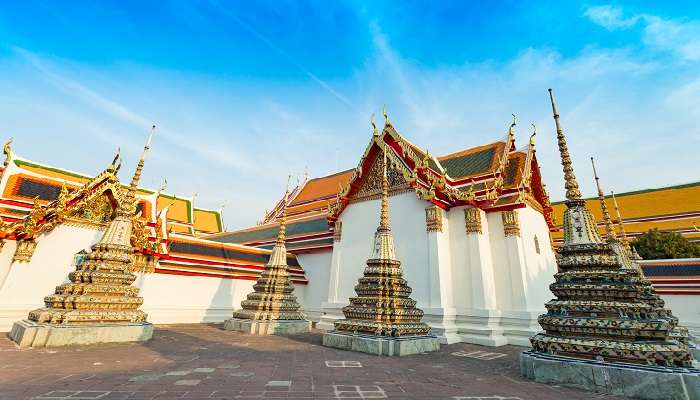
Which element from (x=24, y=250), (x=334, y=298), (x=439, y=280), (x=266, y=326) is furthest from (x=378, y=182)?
(x=24, y=250)

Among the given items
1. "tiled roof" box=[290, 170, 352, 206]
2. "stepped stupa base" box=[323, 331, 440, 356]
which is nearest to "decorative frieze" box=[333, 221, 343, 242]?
"stepped stupa base" box=[323, 331, 440, 356]

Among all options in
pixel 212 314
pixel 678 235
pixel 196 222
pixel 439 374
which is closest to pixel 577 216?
pixel 439 374

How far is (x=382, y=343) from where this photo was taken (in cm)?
662

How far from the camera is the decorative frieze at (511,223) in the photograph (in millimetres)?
10195

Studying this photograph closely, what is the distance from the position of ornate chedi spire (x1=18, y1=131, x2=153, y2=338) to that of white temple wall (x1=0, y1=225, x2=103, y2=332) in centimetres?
330

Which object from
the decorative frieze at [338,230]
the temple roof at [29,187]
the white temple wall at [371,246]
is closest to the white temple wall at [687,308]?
the white temple wall at [371,246]

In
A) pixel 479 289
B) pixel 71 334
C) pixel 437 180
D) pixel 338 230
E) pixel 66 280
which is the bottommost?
pixel 71 334

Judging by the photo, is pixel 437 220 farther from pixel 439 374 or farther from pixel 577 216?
pixel 439 374

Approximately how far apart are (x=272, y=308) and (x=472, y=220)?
6862 millimetres

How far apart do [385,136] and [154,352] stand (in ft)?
31.8

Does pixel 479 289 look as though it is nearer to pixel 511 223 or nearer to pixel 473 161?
pixel 511 223

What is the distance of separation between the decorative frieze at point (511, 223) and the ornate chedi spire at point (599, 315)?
15.2ft

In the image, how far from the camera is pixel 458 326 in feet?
31.6

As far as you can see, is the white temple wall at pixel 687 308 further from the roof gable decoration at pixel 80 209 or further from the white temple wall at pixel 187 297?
the roof gable decoration at pixel 80 209
